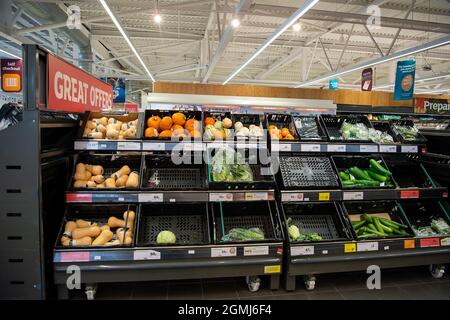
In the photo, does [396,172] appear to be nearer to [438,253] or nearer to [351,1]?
[438,253]

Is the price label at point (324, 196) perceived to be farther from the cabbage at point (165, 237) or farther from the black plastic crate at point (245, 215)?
the cabbage at point (165, 237)

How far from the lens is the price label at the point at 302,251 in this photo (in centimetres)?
252

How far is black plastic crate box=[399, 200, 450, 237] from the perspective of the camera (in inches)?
123

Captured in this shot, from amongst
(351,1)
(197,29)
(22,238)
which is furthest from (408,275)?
(197,29)

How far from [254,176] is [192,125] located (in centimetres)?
76

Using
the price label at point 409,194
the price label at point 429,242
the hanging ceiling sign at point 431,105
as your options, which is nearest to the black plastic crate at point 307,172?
the price label at point 409,194

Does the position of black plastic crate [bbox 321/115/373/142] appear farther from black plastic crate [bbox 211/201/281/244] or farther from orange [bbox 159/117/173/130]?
orange [bbox 159/117/173/130]

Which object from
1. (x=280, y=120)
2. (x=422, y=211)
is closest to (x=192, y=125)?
(x=280, y=120)

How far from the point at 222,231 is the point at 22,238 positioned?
4.89 ft

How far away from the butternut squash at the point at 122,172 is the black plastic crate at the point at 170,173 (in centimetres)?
15

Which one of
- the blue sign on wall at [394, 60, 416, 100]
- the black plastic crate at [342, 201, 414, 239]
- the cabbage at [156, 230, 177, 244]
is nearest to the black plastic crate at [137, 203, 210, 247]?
the cabbage at [156, 230, 177, 244]

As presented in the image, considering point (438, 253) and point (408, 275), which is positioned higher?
point (438, 253)

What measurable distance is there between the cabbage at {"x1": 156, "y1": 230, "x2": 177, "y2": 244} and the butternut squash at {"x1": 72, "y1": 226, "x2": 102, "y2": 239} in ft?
1.58

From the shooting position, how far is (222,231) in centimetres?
266
